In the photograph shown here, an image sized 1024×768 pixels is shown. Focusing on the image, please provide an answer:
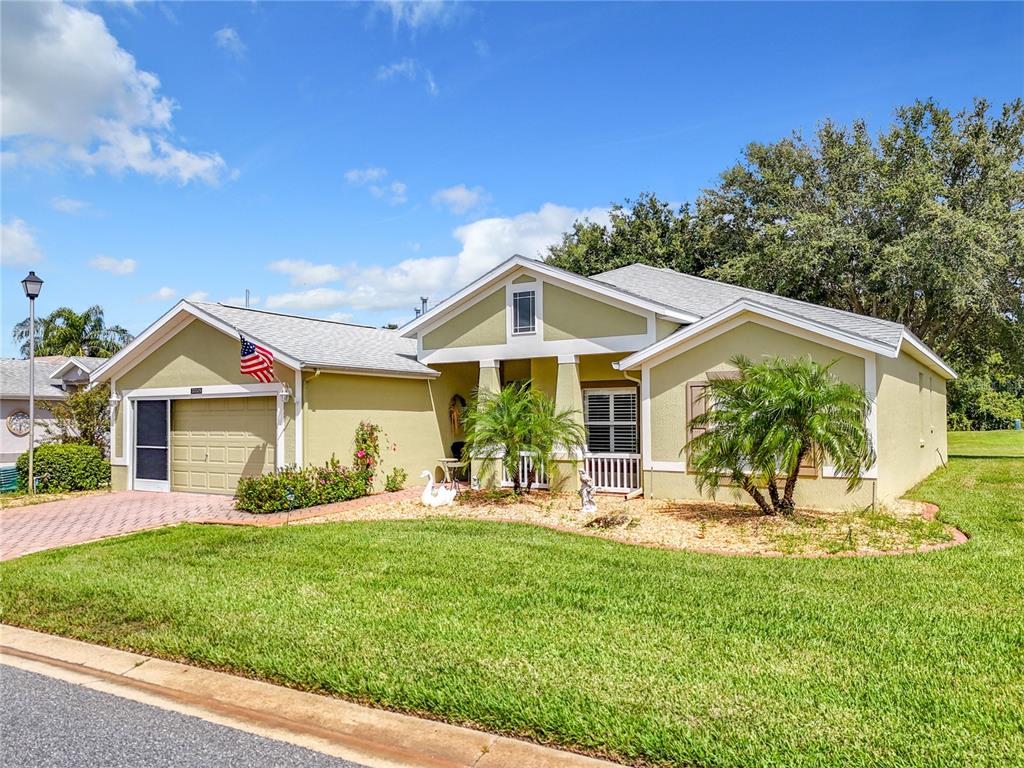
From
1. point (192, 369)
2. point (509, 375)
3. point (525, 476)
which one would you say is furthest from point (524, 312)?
point (192, 369)

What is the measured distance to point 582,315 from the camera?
1422 centimetres

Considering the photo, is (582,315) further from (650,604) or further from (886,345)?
(650,604)

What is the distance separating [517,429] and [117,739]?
28.9ft

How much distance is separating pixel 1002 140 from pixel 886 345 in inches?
786

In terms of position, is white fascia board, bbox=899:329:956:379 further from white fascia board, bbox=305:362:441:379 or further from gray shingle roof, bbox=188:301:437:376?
gray shingle roof, bbox=188:301:437:376

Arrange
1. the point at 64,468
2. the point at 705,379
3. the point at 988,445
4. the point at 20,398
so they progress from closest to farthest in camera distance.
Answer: the point at 705,379, the point at 64,468, the point at 20,398, the point at 988,445

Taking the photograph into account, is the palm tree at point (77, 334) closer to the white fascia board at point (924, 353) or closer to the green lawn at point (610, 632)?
the green lawn at point (610, 632)

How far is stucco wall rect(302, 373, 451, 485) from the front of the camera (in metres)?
13.8

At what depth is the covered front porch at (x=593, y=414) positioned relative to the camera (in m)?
14.1

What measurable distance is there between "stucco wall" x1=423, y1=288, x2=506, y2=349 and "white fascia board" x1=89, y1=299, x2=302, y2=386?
4078mm

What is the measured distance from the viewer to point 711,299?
15953 millimetres

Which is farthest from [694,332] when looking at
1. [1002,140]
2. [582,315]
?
[1002,140]

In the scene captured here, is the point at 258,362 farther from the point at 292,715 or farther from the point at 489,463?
the point at 292,715

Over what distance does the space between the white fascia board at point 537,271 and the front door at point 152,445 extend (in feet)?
19.6
